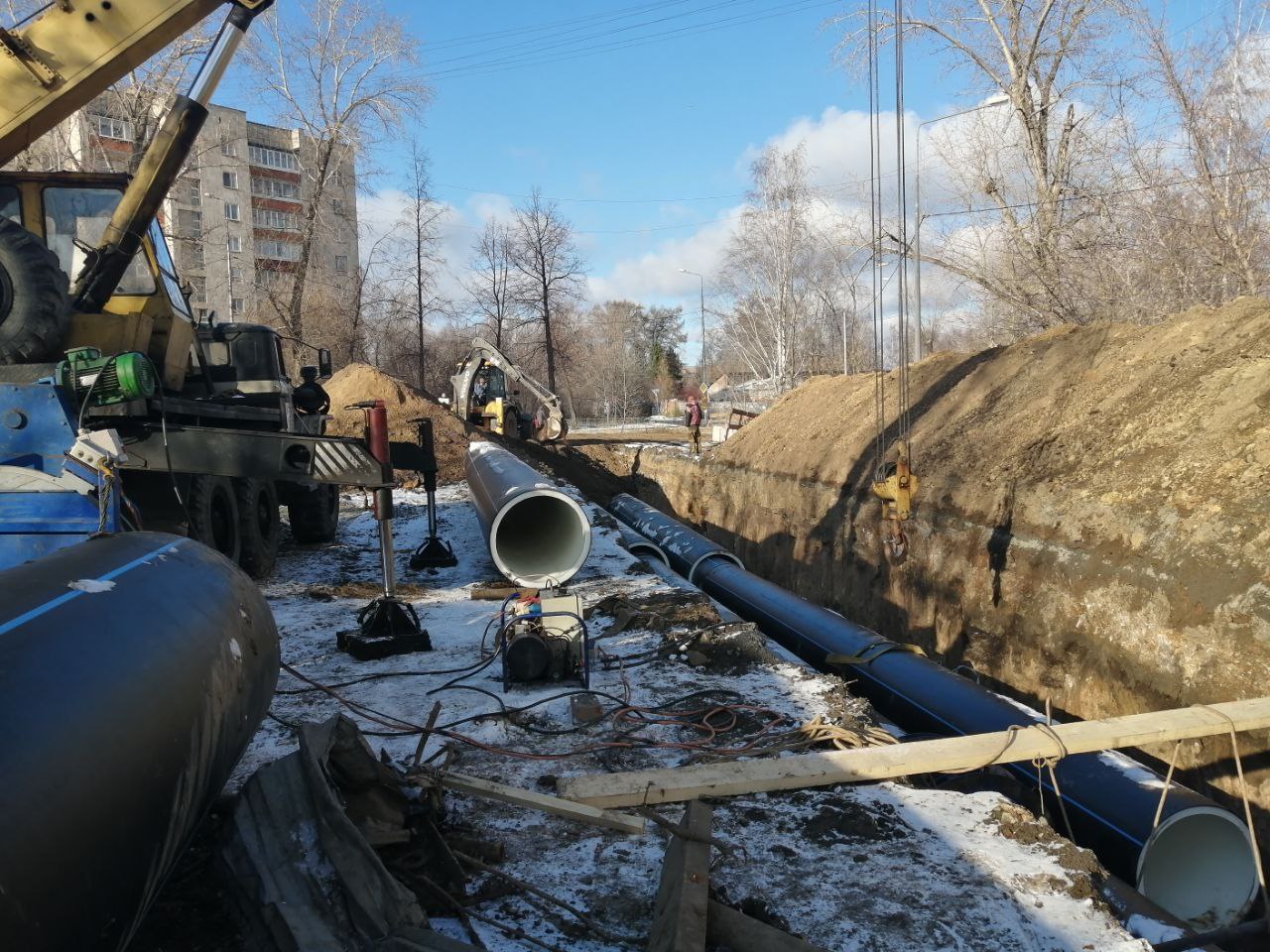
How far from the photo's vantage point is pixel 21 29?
569 centimetres

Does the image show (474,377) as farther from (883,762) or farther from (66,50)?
(883,762)

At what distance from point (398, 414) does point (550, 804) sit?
47.2 feet

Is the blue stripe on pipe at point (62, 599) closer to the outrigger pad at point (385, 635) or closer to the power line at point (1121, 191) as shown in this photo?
the outrigger pad at point (385, 635)

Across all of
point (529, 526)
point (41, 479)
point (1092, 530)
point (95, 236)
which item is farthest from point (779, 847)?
point (95, 236)

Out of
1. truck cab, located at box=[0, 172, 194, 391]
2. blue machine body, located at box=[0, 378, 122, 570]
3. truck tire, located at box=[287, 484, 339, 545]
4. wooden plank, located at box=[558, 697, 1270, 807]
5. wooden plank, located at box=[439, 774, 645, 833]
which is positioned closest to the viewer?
wooden plank, located at box=[439, 774, 645, 833]

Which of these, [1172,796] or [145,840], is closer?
[145,840]

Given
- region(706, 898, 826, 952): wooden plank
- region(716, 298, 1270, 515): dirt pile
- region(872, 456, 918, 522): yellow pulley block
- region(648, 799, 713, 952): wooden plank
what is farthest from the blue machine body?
region(716, 298, 1270, 515): dirt pile

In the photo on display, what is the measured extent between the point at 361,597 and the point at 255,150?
189 feet

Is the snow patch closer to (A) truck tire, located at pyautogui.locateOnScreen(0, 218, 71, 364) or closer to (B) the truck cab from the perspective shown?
(A) truck tire, located at pyautogui.locateOnScreen(0, 218, 71, 364)

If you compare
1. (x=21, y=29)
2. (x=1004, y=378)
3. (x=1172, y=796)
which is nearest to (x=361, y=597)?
(x=21, y=29)

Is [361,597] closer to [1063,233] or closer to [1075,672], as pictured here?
[1075,672]

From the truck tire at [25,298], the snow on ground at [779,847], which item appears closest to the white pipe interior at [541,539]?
the snow on ground at [779,847]

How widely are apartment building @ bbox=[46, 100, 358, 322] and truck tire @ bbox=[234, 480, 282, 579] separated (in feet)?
44.8

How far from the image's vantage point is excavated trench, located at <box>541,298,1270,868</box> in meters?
5.46
